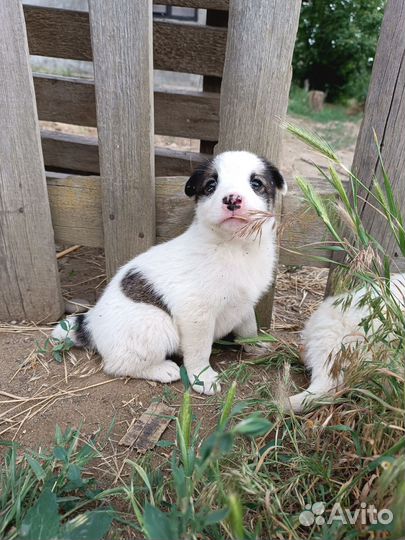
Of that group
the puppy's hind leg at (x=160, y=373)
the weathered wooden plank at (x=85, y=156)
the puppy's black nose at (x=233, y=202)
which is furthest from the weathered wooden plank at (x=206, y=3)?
the puppy's hind leg at (x=160, y=373)

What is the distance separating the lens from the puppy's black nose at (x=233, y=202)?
8.03 feet

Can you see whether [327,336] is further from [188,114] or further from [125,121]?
[188,114]

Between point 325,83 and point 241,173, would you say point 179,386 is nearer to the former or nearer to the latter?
point 241,173

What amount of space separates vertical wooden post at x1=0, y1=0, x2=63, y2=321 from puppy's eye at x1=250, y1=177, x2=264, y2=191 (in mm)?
1432

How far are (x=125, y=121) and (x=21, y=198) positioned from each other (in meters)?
0.92

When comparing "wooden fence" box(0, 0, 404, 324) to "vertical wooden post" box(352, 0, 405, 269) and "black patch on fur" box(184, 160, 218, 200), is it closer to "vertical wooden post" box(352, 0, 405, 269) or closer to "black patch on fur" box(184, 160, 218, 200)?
"black patch on fur" box(184, 160, 218, 200)

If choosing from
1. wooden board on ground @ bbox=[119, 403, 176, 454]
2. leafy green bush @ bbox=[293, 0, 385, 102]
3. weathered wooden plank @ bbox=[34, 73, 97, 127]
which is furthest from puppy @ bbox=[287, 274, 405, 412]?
leafy green bush @ bbox=[293, 0, 385, 102]

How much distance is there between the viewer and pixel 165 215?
3.24 m

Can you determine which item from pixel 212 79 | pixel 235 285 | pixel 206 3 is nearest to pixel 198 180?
pixel 235 285

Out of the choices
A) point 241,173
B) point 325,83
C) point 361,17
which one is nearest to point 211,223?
point 241,173

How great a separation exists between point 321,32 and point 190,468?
14.9 meters

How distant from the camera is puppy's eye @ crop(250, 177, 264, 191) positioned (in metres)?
2.62

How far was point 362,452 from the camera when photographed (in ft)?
6.41

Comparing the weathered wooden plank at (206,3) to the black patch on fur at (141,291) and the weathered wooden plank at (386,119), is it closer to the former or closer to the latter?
the weathered wooden plank at (386,119)
